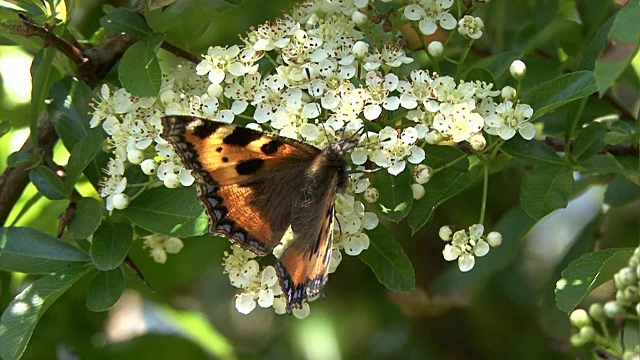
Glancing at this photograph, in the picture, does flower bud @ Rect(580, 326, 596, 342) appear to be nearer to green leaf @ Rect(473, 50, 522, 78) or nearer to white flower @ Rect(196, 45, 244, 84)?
green leaf @ Rect(473, 50, 522, 78)

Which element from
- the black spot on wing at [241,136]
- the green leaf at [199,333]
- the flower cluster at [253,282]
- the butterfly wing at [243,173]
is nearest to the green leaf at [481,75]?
the butterfly wing at [243,173]

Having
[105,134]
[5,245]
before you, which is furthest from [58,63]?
[5,245]

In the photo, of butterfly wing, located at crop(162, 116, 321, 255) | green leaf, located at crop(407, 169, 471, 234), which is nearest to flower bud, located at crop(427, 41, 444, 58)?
green leaf, located at crop(407, 169, 471, 234)

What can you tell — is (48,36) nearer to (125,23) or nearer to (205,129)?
(125,23)

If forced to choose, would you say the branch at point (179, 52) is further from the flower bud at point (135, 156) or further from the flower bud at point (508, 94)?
the flower bud at point (508, 94)

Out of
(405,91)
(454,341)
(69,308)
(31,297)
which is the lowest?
(454,341)

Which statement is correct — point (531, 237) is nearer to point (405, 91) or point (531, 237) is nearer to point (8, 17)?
point (405, 91)
